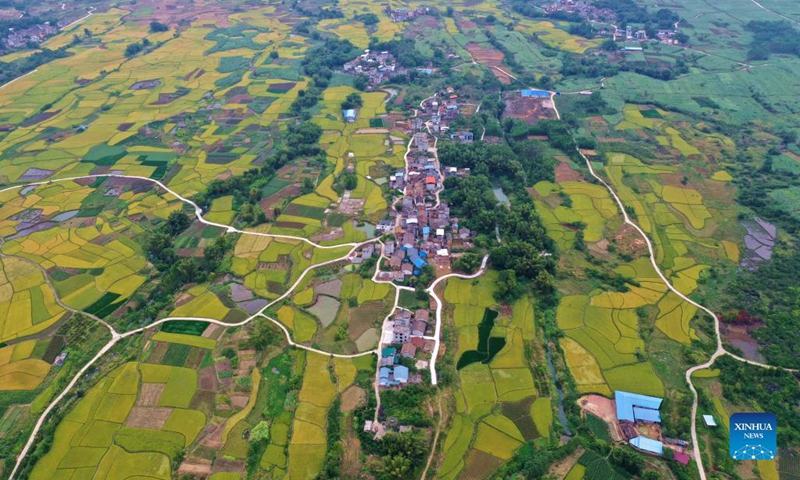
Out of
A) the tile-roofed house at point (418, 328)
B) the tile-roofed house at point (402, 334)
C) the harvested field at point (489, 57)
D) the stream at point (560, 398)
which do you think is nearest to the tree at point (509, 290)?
the stream at point (560, 398)

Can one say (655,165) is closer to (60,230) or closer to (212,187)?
(212,187)

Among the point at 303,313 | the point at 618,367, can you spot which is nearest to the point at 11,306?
the point at 303,313

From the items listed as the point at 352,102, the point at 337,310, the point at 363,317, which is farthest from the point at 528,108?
the point at 337,310

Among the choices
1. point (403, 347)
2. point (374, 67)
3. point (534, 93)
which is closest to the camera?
point (403, 347)

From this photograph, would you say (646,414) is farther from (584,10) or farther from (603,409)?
(584,10)

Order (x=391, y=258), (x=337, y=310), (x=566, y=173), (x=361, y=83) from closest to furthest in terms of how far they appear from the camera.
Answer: (x=337, y=310), (x=391, y=258), (x=566, y=173), (x=361, y=83)
